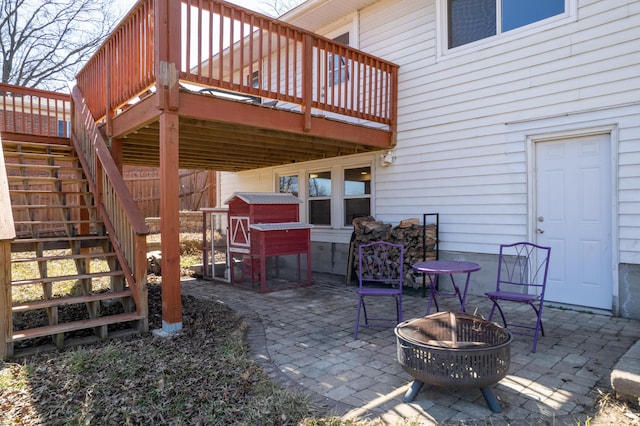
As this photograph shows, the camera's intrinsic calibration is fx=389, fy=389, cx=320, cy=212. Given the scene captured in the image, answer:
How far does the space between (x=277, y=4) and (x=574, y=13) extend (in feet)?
47.7

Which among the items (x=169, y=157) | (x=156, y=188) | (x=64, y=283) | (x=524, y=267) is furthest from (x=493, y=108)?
(x=156, y=188)

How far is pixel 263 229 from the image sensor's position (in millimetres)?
5914

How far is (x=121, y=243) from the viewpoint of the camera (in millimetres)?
4430

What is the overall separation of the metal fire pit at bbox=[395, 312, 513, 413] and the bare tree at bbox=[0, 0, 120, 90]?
685 inches

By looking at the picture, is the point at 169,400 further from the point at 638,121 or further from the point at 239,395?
the point at 638,121

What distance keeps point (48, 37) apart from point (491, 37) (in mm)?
15951

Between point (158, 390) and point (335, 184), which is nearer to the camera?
point (158, 390)

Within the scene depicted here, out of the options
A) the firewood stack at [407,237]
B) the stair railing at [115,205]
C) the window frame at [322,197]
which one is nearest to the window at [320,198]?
the window frame at [322,197]

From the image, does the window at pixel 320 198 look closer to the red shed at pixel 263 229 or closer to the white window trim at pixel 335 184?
the white window trim at pixel 335 184

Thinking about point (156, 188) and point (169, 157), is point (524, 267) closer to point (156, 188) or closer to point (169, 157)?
point (169, 157)

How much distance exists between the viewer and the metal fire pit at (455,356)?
2.33 m

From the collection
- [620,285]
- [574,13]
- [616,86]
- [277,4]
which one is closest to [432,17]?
[574,13]

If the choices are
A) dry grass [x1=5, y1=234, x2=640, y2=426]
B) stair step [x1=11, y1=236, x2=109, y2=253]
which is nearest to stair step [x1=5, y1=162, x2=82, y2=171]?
stair step [x1=11, y1=236, x2=109, y2=253]

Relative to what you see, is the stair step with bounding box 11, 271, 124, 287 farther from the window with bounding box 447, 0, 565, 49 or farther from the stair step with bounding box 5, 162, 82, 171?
the window with bounding box 447, 0, 565, 49
